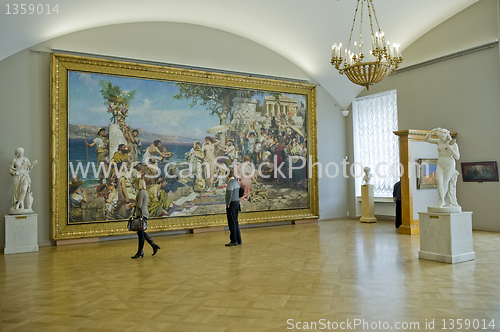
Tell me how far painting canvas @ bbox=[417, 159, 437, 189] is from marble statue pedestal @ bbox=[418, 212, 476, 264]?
4229mm

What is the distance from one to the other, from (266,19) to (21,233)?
961 cm

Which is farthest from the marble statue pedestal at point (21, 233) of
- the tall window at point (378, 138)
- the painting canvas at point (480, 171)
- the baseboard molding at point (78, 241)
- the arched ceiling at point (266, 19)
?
the painting canvas at point (480, 171)

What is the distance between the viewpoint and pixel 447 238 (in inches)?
294

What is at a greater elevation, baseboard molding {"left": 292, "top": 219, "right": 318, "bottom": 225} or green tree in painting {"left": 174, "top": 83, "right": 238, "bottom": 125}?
green tree in painting {"left": 174, "top": 83, "right": 238, "bottom": 125}

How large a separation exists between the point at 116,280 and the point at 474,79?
11887 mm

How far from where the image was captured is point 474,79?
12.4 metres

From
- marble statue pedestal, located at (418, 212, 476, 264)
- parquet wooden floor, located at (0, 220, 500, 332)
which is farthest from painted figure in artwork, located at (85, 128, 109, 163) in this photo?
marble statue pedestal, located at (418, 212, 476, 264)

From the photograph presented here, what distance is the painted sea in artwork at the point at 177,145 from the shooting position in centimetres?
1141

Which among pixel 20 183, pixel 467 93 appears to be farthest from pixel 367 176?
pixel 20 183

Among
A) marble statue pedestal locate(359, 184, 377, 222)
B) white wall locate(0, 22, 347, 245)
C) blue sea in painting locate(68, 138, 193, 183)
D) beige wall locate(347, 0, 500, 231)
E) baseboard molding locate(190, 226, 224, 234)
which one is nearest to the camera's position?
white wall locate(0, 22, 347, 245)

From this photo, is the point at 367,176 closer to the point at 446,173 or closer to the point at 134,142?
the point at 446,173

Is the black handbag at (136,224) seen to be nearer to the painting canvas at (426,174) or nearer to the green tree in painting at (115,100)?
the green tree in painting at (115,100)

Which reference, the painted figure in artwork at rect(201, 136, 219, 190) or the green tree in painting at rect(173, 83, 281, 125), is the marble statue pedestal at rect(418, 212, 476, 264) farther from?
the green tree in painting at rect(173, 83, 281, 125)

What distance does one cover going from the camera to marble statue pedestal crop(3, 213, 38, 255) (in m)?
9.80
